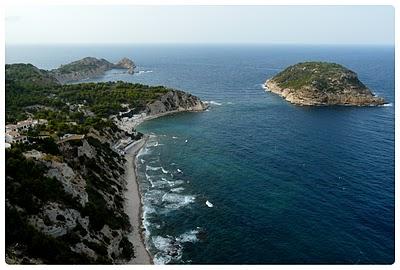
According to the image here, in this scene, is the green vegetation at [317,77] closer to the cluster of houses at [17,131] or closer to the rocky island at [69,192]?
the rocky island at [69,192]

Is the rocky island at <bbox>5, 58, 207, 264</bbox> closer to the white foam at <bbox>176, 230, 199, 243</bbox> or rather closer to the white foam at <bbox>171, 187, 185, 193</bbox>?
the white foam at <bbox>176, 230, 199, 243</bbox>

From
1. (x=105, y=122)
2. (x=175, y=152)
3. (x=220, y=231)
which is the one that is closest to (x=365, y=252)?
(x=220, y=231)

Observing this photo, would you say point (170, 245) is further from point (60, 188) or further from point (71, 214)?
point (60, 188)

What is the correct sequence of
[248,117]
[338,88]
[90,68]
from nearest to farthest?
[248,117], [338,88], [90,68]

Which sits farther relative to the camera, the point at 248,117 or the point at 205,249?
the point at 248,117

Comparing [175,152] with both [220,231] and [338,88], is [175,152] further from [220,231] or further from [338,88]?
[338,88]

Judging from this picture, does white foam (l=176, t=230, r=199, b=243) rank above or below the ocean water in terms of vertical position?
below

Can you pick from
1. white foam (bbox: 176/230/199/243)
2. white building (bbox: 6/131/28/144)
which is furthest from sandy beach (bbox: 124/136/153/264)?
white building (bbox: 6/131/28/144)

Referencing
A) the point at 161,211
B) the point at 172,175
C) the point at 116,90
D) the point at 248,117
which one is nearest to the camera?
the point at 161,211
